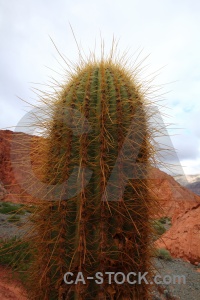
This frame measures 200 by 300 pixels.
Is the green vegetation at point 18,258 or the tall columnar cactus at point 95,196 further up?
the tall columnar cactus at point 95,196

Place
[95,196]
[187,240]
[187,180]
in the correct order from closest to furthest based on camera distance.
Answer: [95,196] → [187,180] → [187,240]

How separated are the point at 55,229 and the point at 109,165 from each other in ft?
2.51

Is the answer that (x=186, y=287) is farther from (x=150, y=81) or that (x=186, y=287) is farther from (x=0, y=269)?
(x=150, y=81)

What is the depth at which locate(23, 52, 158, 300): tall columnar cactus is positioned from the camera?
2.59m

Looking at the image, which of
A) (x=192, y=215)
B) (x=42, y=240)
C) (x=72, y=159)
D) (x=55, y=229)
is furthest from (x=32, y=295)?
(x=192, y=215)

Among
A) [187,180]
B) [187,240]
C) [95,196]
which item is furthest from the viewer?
[187,240]

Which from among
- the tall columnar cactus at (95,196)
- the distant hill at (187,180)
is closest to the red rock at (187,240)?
the distant hill at (187,180)

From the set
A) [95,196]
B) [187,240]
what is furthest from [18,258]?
[187,240]

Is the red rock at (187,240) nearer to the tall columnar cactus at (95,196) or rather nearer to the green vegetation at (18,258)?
the green vegetation at (18,258)

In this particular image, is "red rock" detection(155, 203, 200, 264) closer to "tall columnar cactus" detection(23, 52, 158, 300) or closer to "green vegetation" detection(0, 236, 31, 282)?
"green vegetation" detection(0, 236, 31, 282)

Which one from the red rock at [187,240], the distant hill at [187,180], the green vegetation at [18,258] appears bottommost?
the green vegetation at [18,258]

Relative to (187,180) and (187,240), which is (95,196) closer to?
(187,180)

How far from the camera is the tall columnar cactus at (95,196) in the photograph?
2592 mm

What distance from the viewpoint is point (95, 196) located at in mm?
2639
